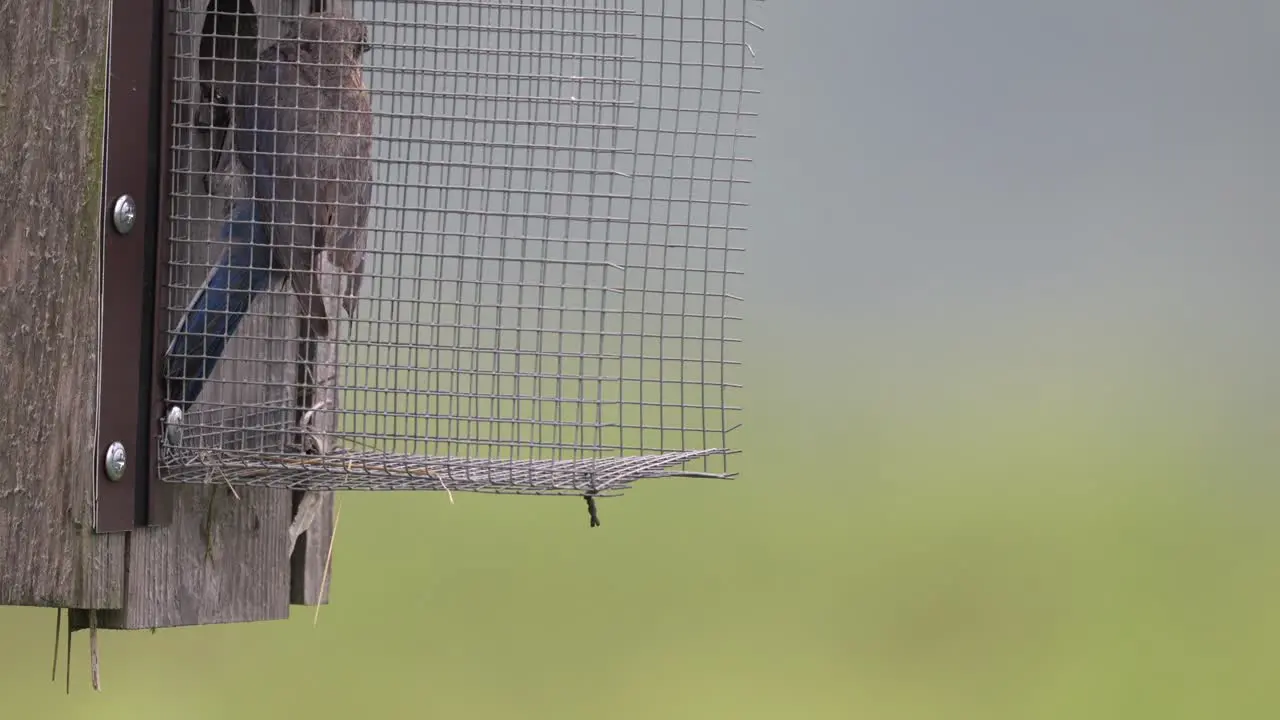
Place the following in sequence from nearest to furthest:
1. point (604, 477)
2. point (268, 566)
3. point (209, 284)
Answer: point (604, 477) < point (209, 284) < point (268, 566)

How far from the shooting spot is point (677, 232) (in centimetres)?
289

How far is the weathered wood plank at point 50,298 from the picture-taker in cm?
266

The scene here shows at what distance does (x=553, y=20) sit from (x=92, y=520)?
3.91ft

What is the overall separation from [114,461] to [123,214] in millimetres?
425

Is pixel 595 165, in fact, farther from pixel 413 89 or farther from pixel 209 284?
pixel 209 284

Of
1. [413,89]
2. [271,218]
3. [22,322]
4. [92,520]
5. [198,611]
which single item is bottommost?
[198,611]

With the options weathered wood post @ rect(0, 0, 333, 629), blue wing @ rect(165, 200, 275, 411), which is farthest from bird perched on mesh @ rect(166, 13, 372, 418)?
weathered wood post @ rect(0, 0, 333, 629)

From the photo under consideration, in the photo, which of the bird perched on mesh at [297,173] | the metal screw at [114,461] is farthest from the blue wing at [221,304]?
the metal screw at [114,461]

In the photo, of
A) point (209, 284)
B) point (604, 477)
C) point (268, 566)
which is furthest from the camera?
point (268, 566)

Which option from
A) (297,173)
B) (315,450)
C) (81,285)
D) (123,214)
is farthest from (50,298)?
(315,450)

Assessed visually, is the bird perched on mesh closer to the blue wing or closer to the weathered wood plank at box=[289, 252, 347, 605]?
the blue wing

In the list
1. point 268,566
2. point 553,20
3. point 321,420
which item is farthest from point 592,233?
point 268,566

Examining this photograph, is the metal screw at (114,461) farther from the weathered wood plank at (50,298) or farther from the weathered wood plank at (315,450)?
the weathered wood plank at (315,450)

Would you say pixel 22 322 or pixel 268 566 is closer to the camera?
pixel 22 322
